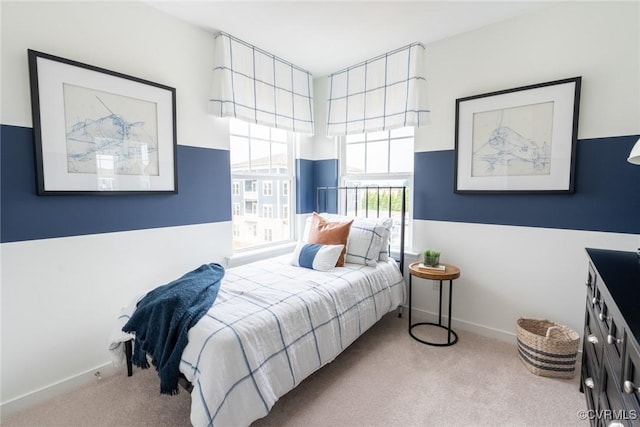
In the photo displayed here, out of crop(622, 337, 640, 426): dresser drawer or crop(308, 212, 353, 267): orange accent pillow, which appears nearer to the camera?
crop(622, 337, 640, 426): dresser drawer

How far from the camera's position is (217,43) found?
2.47 m

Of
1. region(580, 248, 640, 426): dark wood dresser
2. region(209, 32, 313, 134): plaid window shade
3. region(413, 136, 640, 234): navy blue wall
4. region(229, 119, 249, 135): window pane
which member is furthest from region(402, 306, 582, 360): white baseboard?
region(229, 119, 249, 135): window pane

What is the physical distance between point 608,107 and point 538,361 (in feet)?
5.63

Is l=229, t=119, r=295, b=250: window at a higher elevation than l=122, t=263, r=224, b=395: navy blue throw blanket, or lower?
higher

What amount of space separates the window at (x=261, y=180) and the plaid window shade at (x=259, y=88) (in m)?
0.21

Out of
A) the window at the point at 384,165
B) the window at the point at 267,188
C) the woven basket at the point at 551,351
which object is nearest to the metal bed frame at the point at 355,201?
the window at the point at 384,165

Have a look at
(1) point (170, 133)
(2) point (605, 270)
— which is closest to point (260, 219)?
(1) point (170, 133)

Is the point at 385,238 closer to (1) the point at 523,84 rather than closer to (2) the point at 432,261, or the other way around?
(2) the point at 432,261

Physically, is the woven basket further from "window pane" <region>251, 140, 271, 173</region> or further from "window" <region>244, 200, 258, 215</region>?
"window pane" <region>251, 140, 271, 173</region>

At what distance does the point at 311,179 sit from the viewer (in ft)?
11.7

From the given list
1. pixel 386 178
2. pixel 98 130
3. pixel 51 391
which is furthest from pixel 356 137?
pixel 51 391

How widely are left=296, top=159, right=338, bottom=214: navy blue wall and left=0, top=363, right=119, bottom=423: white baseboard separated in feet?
7.09

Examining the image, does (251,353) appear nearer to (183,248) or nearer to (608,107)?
(183,248)

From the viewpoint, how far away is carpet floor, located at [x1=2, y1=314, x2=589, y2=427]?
63.9 inches
